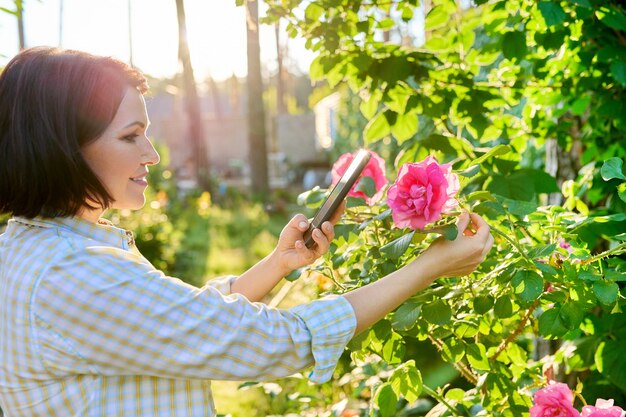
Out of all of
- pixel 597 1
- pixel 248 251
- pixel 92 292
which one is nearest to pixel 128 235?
pixel 92 292

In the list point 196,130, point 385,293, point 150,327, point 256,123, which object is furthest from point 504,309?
point 196,130

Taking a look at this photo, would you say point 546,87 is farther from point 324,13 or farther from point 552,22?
point 324,13

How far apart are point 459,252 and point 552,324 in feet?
1.12

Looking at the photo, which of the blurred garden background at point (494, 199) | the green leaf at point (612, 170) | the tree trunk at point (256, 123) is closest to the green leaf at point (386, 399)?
the blurred garden background at point (494, 199)

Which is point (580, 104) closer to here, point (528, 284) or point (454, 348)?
point (454, 348)

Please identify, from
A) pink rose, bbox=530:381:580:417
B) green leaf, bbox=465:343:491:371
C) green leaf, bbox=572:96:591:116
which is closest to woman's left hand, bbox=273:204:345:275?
green leaf, bbox=465:343:491:371

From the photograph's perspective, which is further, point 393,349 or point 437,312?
point 393,349

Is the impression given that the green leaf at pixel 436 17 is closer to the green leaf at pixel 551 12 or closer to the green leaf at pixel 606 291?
the green leaf at pixel 551 12

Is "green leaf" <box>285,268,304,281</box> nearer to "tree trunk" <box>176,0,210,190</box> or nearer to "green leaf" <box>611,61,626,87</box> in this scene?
"green leaf" <box>611,61,626,87</box>

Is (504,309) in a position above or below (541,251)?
below

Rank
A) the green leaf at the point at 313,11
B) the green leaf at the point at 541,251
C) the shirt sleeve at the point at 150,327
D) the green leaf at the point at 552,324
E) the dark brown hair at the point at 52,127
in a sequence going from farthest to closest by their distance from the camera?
the green leaf at the point at 313,11 → the green leaf at the point at 552,324 → the green leaf at the point at 541,251 → the dark brown hair at the point at 52,127 → the shirt sleeve at the point at 150,327

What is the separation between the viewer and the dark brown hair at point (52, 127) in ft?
4.29

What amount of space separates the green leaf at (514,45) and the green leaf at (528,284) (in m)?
1.01

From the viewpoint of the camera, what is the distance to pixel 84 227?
4.56ft
